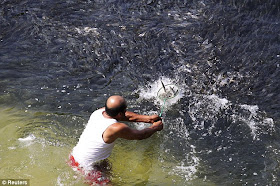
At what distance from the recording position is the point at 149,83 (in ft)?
25.5

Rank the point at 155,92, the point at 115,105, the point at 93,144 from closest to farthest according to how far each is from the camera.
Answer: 1. the point at 115,105
2. the point at 93,144
3. the point at 155,92

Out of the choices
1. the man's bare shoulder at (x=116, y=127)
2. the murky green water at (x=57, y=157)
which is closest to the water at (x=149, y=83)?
the murky green water at (x=57, y=157)

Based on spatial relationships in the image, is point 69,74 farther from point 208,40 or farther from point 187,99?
point 208,40

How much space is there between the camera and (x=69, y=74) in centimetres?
811

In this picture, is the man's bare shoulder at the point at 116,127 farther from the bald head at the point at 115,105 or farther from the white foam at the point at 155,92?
the white foam at the point at 155,92

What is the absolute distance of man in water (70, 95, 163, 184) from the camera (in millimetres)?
5258

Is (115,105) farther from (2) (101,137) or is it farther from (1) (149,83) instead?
(1) (149,83)

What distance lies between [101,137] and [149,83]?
8.79 ft

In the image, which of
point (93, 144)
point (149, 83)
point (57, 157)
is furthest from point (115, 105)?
point (149, 83)

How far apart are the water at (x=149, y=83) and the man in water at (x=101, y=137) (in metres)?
0.30

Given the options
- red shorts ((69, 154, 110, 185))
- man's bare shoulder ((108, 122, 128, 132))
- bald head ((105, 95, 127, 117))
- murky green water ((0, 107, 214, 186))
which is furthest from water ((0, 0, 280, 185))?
bald head ((105, 95, 127, 117))

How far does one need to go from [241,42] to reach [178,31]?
4.70ft

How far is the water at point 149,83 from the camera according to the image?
6.14 meters

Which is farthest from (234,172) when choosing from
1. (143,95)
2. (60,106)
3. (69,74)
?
(69,74)
